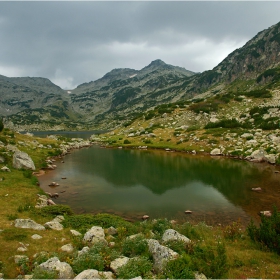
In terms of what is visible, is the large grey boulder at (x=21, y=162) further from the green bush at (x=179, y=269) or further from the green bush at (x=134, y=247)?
the green bush at (x=179, y=269)

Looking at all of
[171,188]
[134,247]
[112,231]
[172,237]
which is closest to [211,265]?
[172,237]

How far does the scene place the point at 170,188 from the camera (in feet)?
97.5

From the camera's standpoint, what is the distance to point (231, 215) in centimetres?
2048

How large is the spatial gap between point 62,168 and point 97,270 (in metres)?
35.4

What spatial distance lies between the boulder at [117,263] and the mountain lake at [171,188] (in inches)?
418

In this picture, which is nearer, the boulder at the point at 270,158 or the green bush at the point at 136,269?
the green bush at the point at 136,269

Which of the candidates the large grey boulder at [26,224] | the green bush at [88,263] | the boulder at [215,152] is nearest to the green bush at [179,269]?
the green bush at [88,263]

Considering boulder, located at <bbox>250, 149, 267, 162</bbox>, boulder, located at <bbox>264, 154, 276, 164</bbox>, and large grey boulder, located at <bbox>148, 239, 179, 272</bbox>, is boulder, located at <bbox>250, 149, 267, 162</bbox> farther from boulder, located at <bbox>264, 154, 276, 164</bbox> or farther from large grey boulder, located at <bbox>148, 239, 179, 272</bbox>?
large grey boulder, located at <bbox>148, 239, 179, 272</bbox>

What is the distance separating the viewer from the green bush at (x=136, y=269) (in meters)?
8.32

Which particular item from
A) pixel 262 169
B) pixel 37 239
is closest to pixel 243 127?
pixel 262 169

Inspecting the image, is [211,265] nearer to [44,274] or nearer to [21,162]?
[44,274]

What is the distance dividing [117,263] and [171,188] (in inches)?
833

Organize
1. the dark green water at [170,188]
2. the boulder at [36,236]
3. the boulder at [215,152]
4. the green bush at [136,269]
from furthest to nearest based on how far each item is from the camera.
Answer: the boulder at [215,152]
the dark green water at [170,188]
the boulder at [36,236]
the green bush at [136,269]

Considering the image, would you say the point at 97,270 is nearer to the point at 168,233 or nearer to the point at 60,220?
the point at 168,233
